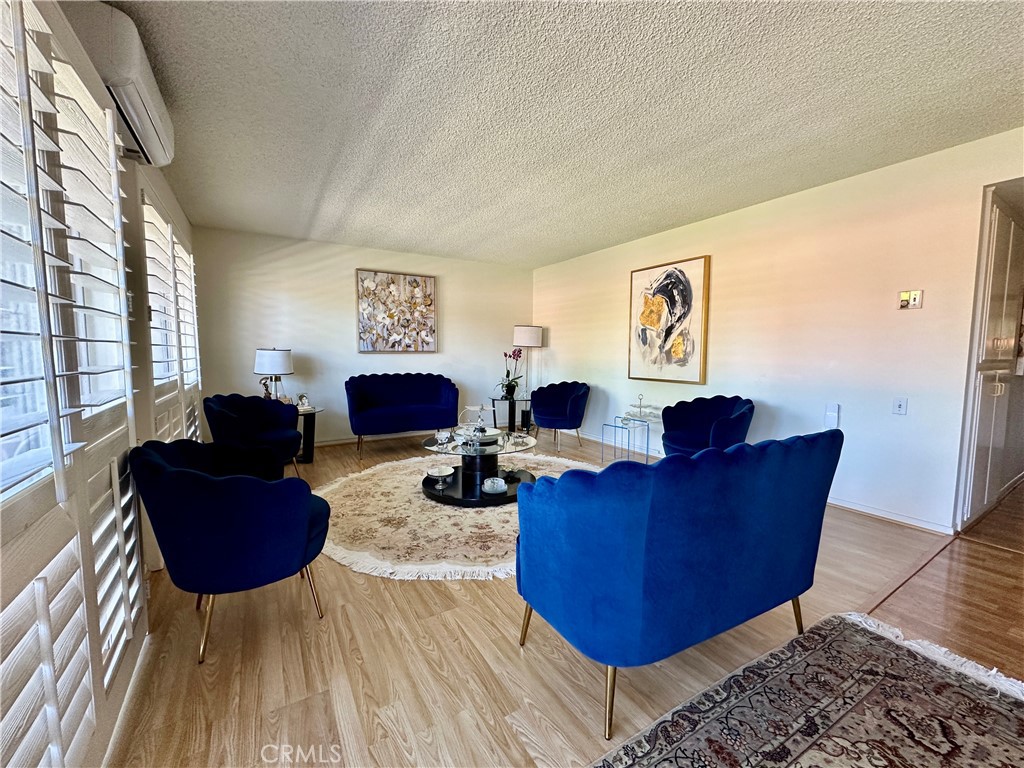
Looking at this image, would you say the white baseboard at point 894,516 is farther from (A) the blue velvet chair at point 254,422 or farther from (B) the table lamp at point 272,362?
(B) the table lamp at point 272,362

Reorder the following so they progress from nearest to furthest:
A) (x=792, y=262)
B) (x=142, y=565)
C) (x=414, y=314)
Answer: (x=142, y=565) < (x=792, y=262) < (x=414, y=314)

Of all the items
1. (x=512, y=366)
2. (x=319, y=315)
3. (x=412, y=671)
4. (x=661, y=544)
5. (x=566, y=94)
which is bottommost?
(x=412, y=671)

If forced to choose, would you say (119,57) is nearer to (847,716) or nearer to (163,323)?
(163,323)

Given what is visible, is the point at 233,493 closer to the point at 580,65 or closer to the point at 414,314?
the point at 580,65

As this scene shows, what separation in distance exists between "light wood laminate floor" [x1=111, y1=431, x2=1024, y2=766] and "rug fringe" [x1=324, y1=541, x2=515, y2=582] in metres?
0.06

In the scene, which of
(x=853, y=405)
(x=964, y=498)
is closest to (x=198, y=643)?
(x=853, y=405)

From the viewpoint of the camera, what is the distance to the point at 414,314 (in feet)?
18.0

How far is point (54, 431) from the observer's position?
97cm

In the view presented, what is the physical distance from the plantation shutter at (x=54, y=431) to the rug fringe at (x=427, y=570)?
96cm

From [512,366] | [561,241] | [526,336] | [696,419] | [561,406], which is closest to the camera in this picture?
[696,419]

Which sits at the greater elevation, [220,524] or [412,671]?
[220,524]

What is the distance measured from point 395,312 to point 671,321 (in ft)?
11.1

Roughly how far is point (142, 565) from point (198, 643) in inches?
15.8

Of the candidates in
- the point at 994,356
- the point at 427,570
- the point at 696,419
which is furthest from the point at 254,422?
the point at 994,356
